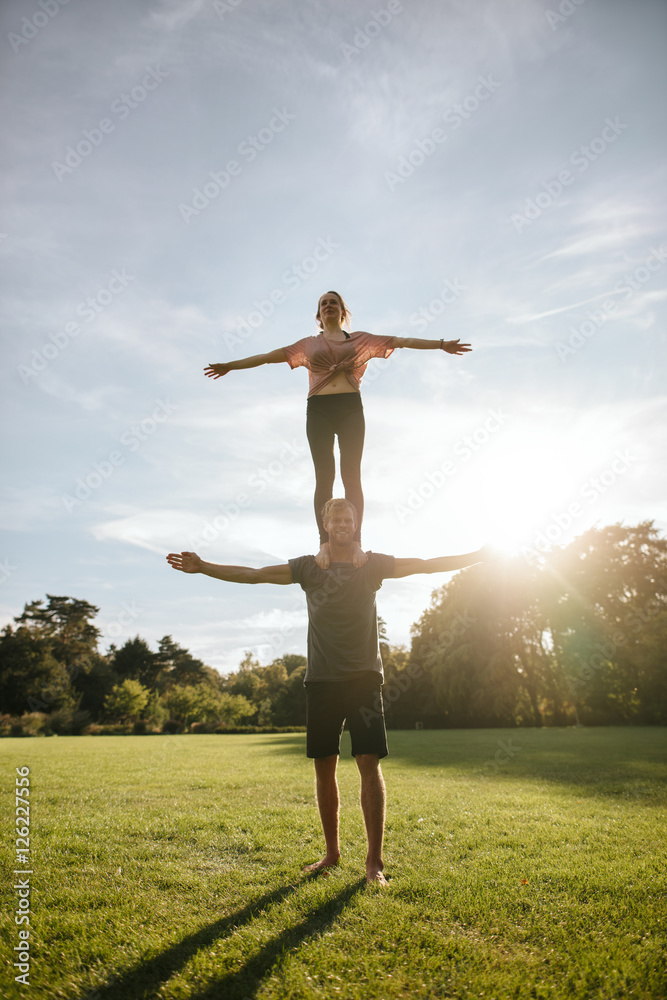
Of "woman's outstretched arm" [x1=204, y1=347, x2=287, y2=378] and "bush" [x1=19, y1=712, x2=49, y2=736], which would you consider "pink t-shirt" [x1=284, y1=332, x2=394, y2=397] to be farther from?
"bush" [x1=19, y1=712, x2=49, y2=736]

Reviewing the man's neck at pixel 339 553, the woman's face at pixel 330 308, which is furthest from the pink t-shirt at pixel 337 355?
the man's neck at pixel 339 553

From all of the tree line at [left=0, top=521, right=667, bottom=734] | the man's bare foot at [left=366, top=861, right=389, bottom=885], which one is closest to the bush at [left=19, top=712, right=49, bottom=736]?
the tree line at [left=0, top=521, right=667, bottom=734]

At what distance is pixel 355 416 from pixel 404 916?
11.6 ft

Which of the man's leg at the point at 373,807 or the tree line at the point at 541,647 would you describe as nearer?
the man's leg at the point at 373,807

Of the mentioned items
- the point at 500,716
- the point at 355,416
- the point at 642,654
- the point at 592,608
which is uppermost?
the point at 355,416

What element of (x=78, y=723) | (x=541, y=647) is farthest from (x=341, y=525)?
(x=78, y=723)

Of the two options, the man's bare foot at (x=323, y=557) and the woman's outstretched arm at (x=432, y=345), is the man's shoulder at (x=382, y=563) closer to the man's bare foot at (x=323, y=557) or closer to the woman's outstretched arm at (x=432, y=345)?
the man's bare foot at (x=323, y=557)

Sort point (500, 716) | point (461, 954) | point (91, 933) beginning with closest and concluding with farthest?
point (461, 954)
point (91, 933)
point (500, 716)

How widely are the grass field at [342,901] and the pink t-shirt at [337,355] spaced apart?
378 centimetres

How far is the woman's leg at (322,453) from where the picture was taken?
4766 millimetres

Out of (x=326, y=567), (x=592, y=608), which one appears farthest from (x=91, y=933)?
(x=592, y=608)

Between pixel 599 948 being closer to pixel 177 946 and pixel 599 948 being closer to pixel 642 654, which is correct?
→ pixel 177 946

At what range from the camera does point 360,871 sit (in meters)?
3.85

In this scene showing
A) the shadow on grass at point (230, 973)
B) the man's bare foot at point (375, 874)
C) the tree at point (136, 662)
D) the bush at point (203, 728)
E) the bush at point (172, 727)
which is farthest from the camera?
the tree at point (136, 662)
